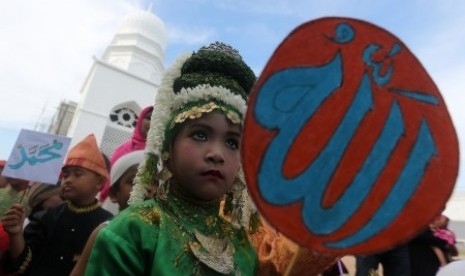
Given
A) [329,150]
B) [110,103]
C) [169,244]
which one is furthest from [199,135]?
[110,103]

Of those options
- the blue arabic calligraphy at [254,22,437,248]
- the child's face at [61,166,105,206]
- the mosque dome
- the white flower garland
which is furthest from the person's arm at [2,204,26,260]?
the mosque dome

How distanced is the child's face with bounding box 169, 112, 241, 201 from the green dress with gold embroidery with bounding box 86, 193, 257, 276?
83mm

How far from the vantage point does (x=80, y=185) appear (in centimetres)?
230

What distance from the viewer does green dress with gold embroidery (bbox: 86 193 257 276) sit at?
102 centimetres

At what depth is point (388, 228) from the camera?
74cm

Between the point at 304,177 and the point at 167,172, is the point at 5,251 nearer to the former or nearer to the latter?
the point at 167,172

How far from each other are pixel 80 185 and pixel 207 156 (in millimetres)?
1439

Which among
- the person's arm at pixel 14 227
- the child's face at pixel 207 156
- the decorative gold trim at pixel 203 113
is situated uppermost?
the decorative gold trim at pixel 203 113

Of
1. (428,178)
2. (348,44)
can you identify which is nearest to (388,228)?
(428,178)

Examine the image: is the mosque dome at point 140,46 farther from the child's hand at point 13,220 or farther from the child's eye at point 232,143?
the child's eye at point 232,143

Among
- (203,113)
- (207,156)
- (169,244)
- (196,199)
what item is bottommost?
(169,244)

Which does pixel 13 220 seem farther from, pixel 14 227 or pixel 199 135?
pixel 199 135

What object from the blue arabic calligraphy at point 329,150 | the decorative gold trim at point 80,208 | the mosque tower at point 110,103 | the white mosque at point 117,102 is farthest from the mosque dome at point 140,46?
the blue arabic calligraphy at point 329,150

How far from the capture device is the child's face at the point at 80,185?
89.7 inches
